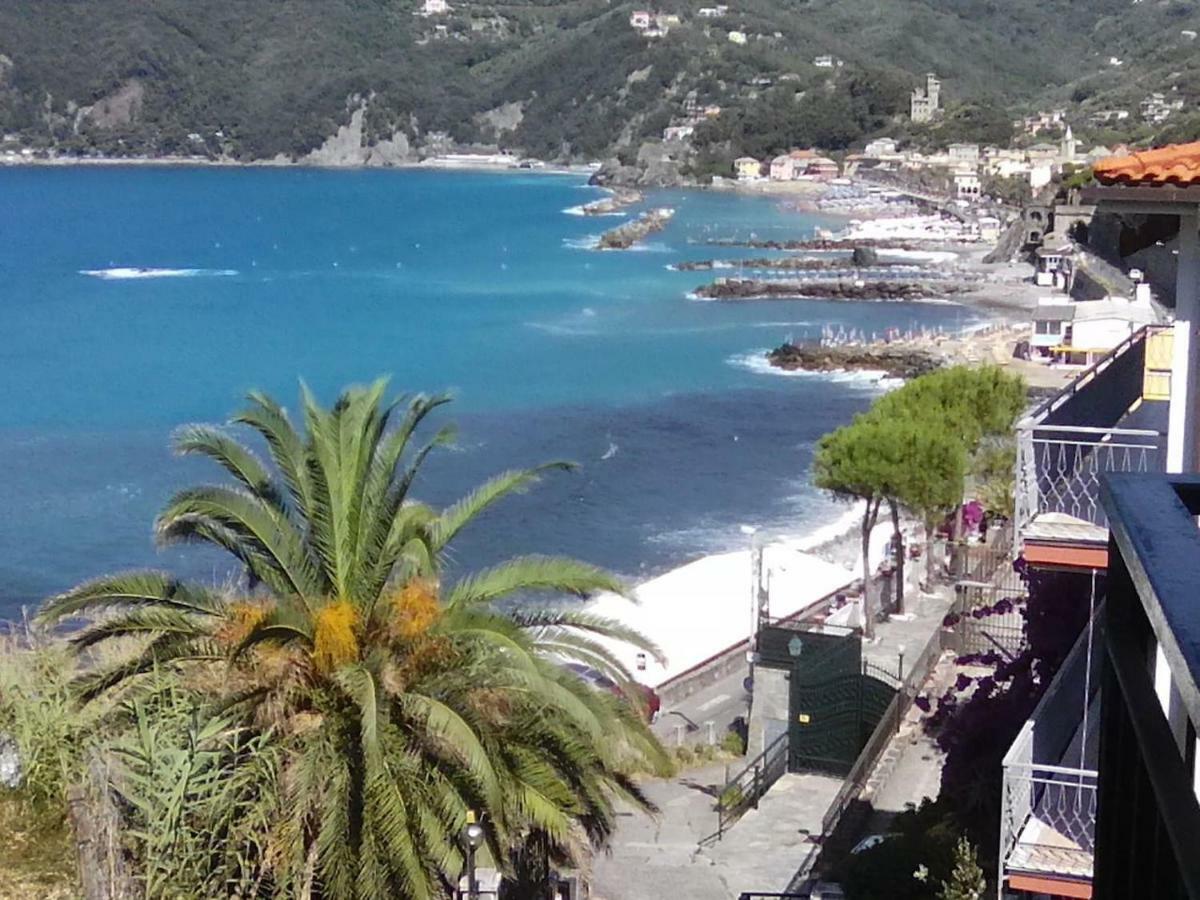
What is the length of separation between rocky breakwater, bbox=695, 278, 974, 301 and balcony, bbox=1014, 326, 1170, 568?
55.4m

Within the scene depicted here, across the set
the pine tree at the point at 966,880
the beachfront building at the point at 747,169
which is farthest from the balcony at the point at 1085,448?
the beachfront building at the point at 747,169

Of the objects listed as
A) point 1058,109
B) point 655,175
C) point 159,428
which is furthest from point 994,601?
point 1058,109

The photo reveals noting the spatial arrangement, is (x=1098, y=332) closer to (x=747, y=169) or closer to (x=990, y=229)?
(x=990, y=229)

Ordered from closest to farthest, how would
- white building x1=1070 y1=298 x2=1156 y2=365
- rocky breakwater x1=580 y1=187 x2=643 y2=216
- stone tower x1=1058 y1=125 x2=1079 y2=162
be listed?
white building x1=1070 y1=298 x2=1156 y2=365, stone tower x1=1058 y1=125 x2=1079 y2=162, rocky breakwater x1=580 y1=187 x2=643 y2=216

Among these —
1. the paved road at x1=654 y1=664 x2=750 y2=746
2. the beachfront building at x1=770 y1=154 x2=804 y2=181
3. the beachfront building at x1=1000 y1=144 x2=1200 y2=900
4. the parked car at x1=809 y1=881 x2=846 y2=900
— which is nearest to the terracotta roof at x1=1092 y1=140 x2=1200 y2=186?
the beachfront building at x1=1000 y1=144 x2=1200 y2=900

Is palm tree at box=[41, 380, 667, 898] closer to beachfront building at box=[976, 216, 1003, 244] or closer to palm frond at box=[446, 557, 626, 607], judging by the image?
palm frond at box=[446, 557, 626, 607]

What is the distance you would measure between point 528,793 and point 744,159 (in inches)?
6113

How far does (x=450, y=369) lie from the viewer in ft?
151

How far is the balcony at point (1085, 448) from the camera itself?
5.16 m

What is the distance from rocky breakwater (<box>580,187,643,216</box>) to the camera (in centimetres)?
11868

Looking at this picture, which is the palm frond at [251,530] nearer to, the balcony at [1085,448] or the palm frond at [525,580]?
the palm frond at [525,580]

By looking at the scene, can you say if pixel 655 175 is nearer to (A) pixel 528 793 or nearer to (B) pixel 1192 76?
(B) pixel 1192 76

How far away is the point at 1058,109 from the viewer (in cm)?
17162

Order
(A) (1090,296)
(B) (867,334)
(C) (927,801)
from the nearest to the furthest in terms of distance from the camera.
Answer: (C) (927,801) → (A) (1090,296) → (B) (867,334)
